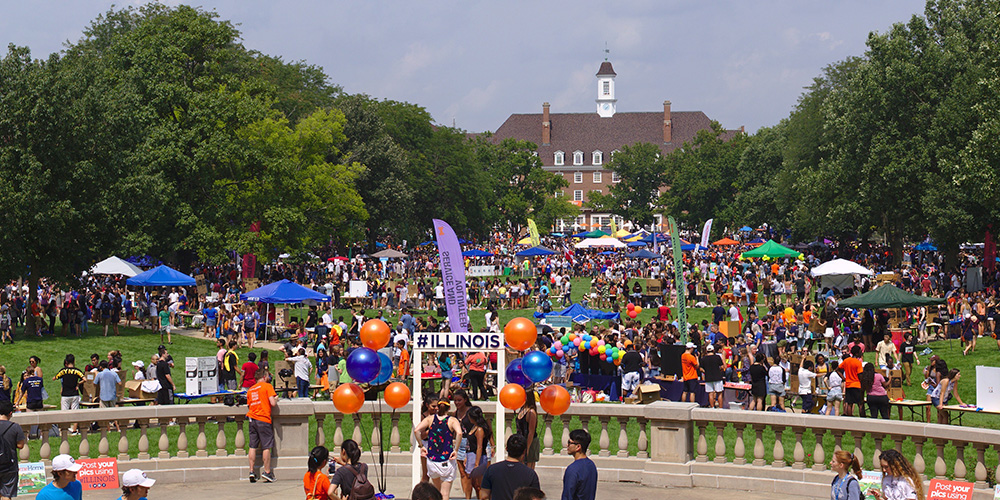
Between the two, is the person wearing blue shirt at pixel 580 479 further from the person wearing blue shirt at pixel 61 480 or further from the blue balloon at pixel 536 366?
the person wearing blue shirt at pixel 61 480

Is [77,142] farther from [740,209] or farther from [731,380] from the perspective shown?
[740,209]

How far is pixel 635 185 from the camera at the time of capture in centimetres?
Result: 12962

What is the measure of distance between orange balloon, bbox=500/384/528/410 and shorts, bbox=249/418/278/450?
3495 mm

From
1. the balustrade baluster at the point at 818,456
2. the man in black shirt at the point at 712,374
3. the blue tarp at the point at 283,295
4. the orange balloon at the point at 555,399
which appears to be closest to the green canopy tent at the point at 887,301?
the man in black shirt at the point at 712,374

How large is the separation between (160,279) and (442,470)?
86.1 ft

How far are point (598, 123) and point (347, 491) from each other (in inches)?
6393

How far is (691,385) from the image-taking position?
20750 millimetres

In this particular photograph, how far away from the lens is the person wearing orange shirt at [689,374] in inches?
815

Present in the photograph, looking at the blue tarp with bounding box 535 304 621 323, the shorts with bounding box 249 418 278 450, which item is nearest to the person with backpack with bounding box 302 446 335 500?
the shorts with bounding box 249 418 278 450

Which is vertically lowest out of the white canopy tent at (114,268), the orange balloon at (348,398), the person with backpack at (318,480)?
the person with backpack at (318,480)

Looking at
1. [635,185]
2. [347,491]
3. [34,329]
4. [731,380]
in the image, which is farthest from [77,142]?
[635,185]

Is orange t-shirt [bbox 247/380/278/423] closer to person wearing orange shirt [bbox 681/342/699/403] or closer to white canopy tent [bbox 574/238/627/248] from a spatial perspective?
person wearing orange shirt [bbox 681/342/699/403]

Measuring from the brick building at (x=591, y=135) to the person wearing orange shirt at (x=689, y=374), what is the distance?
145m

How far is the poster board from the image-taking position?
12430 mm
